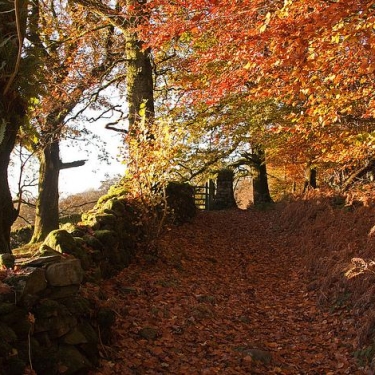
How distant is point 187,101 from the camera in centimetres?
1375

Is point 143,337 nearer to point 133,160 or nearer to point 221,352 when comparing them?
point 221,352

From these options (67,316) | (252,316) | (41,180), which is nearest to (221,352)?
(252,316)

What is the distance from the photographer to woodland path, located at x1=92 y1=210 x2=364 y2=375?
15.2 ft

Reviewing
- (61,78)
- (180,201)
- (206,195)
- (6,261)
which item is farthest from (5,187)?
(206,195)

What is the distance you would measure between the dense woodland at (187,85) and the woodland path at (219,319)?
111 cm

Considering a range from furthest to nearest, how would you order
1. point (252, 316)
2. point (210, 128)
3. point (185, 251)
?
point (210, 128) → point (185, 251) → point (252, 316)

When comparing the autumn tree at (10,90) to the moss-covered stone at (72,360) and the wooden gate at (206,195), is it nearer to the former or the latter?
the moss-covered stone at (72,360)

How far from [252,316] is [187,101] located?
29.8ft

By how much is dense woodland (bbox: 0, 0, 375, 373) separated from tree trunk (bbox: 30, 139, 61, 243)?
0.03m

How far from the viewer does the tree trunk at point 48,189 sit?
12.7 metres

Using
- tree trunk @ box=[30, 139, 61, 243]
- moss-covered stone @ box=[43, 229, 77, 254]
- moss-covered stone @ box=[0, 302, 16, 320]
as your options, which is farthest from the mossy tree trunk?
tree trunk @ box=[30, 139, 61, 243]

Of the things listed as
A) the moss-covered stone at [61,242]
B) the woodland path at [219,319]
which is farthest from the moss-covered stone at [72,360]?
the moss-covered stone at [61,242]

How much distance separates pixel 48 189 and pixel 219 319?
29.0 feet

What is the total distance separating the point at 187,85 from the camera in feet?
46.5
